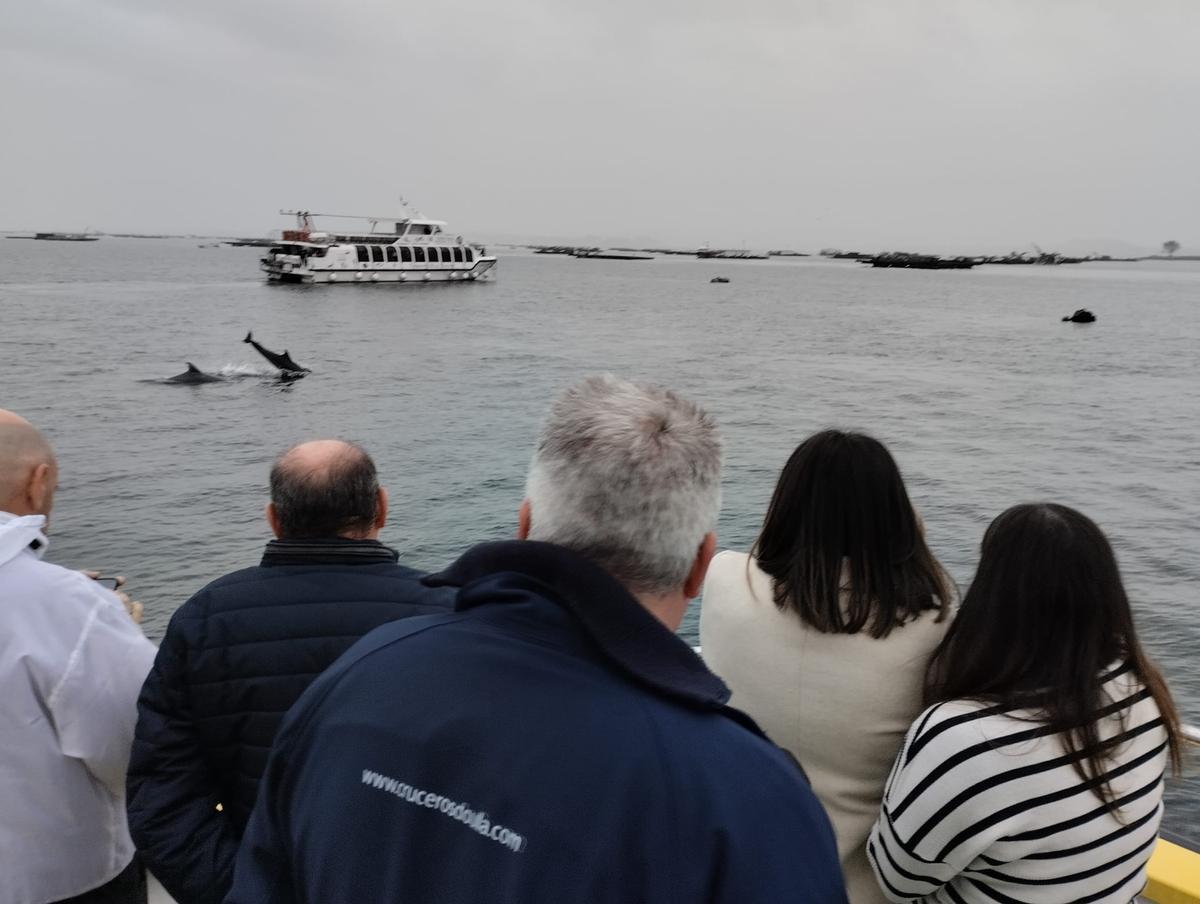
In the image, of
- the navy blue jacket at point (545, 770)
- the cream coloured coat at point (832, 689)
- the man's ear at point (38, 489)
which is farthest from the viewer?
the man's ear at point (38, 489)

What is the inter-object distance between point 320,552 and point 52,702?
0.64 meters

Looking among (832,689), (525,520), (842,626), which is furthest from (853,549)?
(525,520)

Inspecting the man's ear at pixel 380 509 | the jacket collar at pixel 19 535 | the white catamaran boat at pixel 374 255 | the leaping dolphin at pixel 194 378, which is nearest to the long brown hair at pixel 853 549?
the man's ear at pixel 380 509

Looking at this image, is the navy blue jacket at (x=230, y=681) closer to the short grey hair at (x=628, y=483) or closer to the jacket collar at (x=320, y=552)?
the jacket collar at (x=320, y=552)

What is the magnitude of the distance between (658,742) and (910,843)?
944mm

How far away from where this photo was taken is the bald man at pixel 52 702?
6.16 feet

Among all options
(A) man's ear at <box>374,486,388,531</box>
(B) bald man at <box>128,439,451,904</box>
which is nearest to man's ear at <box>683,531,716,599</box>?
(B) bald man at <box>128,439,451,904</box>

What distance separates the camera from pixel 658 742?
0.95m

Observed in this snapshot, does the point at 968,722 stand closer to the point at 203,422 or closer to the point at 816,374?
the point at 203,422

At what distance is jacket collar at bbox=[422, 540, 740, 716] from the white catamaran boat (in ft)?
225

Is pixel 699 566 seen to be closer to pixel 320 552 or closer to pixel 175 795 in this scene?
pixel 320 552

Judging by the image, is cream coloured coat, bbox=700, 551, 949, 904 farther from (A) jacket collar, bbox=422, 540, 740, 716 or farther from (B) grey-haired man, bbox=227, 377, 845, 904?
(A) jacket collar, bbox=422, 540, 740, 716

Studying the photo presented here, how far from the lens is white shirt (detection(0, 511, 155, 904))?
1.87 metres

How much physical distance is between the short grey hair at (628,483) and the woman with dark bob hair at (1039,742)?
2.42 feet
